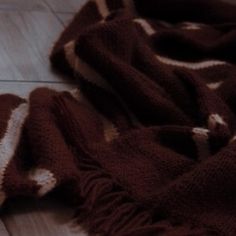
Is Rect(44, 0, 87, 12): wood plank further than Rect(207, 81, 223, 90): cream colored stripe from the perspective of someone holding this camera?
Yes

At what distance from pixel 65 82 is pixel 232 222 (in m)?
0.41

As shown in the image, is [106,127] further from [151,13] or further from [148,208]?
[151,13]

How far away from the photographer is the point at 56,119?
0.87 meters

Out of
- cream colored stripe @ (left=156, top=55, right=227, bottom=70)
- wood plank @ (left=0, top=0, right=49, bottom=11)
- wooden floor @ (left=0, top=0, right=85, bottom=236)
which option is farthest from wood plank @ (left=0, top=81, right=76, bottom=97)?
wood plank @ (left=0, top=0, right=49, bottom=11)

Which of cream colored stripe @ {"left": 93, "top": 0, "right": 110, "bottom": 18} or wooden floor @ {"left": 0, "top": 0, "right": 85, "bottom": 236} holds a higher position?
cream colored stripe @ {"left": 93, "top": 0, "right": 110, "bottom": 18}

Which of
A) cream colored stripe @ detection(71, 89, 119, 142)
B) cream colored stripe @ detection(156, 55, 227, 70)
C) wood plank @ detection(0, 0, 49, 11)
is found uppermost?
wood plank @ detection(0, 0, 49, 11)

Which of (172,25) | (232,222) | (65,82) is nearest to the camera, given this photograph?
(232,222)

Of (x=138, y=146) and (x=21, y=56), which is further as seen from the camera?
(x=21, y=56)

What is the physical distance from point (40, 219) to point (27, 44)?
1.59 ft

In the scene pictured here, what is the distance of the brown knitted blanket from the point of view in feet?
2.50

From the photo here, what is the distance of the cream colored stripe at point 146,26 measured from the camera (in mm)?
1193

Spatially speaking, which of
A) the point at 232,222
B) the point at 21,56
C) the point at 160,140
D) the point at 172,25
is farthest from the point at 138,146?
the point at 172,25

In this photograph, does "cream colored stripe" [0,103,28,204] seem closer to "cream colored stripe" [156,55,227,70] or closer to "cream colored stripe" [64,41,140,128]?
"cream colored stripe" [64,41,140,128]

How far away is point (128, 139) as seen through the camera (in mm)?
866
